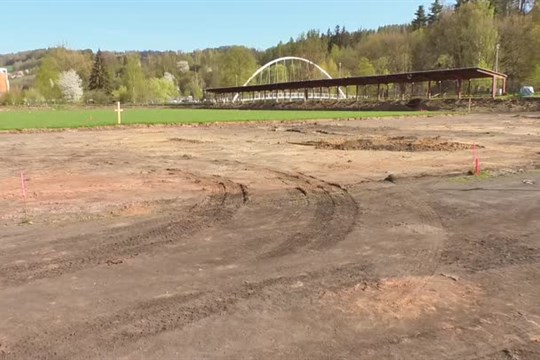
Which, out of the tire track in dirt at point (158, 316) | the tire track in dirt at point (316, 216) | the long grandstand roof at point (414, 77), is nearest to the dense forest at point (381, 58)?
the long grandstand roof at point (414, 77)

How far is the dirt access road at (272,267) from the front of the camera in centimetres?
496

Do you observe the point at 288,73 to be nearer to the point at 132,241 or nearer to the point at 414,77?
the point at 414,77

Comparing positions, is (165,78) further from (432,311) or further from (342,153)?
(432,311)

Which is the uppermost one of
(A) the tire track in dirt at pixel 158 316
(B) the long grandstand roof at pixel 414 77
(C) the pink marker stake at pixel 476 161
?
(B) the long grandstand roof at pixel 414 77

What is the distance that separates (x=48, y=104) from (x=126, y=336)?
4994 inches

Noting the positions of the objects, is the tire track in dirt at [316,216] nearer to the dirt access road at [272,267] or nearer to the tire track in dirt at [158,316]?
the dirt access road at [272,267]

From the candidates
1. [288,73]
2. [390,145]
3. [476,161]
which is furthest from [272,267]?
[288,73]

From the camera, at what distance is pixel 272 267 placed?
710 cm

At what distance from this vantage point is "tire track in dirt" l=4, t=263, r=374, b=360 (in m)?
4.82

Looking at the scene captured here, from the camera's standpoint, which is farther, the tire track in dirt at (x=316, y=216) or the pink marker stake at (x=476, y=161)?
the pink marker stake at (x=476, y=161)

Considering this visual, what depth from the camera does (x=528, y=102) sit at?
62.6 m

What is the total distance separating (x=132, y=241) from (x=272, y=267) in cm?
257

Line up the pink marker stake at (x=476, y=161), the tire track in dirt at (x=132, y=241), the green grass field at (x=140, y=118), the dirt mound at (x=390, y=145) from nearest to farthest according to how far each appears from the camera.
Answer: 1. the tire track in dirt at (x=132, y=241)
2. the pink marker stake at (x=476, y=161)
3. the dirt mound at (x=390, y=145)
4. the green grass field at (x=140, y=118)

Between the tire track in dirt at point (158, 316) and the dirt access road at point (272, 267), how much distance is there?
0.02m
